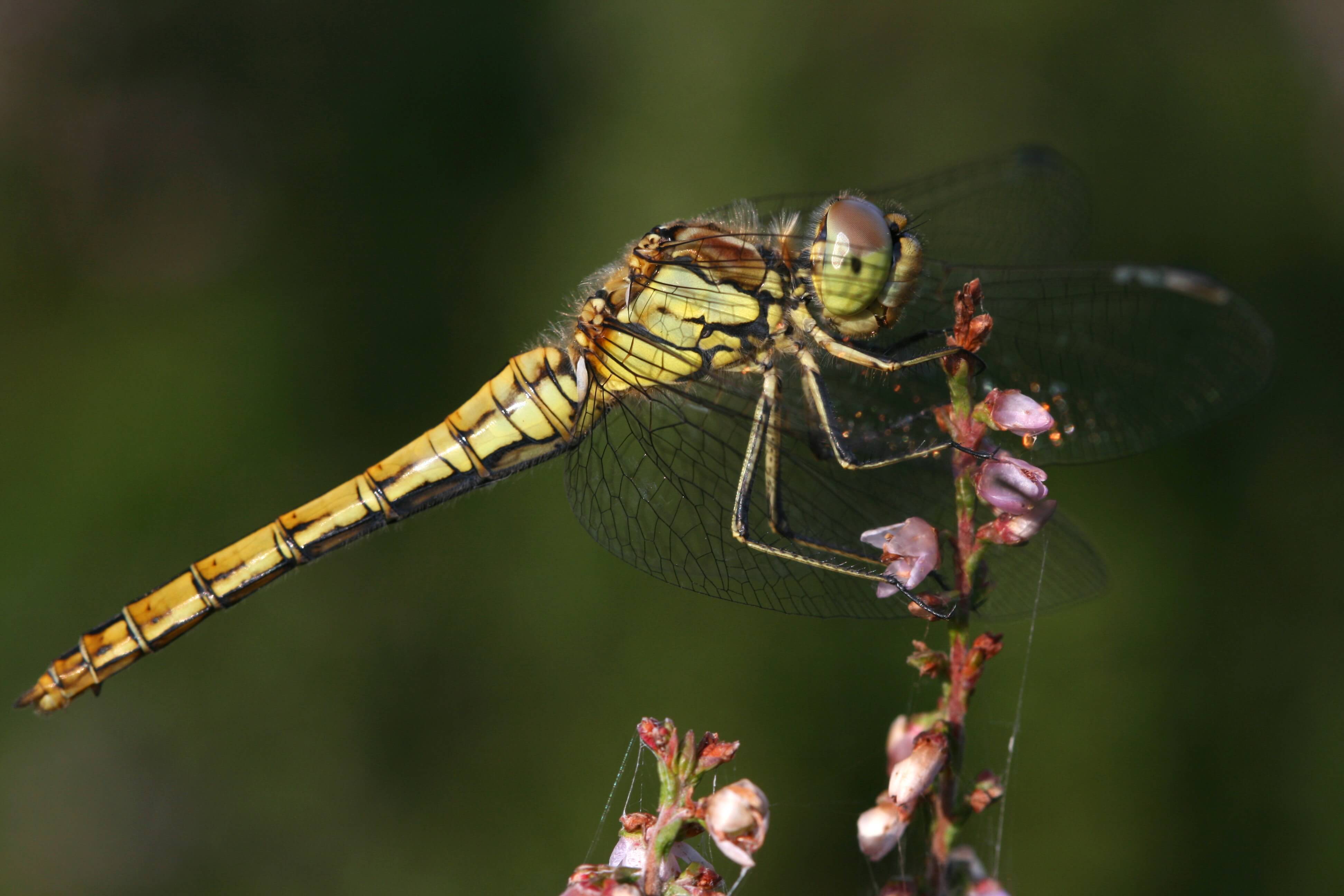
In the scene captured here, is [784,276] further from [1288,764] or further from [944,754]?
[1288,764]

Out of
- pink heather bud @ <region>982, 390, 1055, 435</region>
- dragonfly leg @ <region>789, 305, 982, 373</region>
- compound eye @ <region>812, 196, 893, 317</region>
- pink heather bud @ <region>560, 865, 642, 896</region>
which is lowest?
pink heather bud @ <region>560, 865, 642, 896</region>

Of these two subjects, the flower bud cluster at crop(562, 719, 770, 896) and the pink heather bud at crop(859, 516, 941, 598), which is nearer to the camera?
the flower bud cluster at crop(562, 719, 770, 896)

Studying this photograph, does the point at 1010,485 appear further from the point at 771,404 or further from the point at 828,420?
the point at 771,404

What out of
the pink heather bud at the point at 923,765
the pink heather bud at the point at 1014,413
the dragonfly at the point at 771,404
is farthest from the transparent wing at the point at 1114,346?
the pink heather bud at the point at 923,765

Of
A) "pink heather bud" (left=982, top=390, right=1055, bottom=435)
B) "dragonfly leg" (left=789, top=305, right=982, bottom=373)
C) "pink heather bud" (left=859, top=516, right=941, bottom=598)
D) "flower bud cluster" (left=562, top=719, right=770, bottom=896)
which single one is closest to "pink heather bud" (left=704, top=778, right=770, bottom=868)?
"flower bud cluster" (left=562, top=719, right=770, bottom=896)

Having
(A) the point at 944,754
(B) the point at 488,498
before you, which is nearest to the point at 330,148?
(B) the point at 488,498

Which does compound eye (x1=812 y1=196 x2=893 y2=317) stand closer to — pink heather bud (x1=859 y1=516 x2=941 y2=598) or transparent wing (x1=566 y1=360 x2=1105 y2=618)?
transparent wing (x1=566 y1=360 x2=1105 y2=618)
